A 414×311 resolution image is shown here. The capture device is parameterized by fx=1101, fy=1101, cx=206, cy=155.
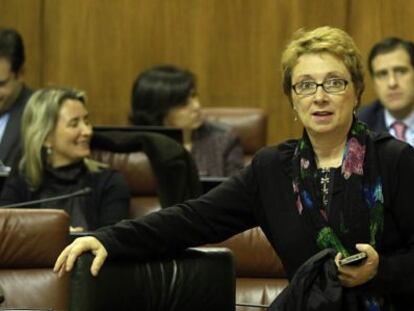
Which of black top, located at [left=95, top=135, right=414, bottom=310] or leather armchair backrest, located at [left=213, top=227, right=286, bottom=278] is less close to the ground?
black top, located at [left=95, top=135, right=414, bottom=310]

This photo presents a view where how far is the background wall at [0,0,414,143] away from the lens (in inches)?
207

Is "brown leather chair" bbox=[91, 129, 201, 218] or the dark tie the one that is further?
the dark tie

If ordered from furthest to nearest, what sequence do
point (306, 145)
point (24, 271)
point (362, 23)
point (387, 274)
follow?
point (362, 23), point (24, 271), point (306, 145), point (387, 274)

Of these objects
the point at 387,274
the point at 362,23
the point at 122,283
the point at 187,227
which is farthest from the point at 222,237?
the point at 362,23

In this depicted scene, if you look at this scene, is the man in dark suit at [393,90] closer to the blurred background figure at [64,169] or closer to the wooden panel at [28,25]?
the blurred background figure at [64,169]

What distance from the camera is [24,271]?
3.07 meters

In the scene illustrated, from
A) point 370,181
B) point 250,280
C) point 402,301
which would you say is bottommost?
point 250,280

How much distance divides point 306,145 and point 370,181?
0.61 ft

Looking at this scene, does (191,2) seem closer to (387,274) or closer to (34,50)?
(34,50)

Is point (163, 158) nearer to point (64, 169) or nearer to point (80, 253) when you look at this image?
point (64, 169)

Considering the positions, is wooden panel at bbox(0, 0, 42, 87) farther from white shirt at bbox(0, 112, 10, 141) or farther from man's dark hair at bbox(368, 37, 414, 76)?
man's dark hair at bbox(368, 37, 414, 76)

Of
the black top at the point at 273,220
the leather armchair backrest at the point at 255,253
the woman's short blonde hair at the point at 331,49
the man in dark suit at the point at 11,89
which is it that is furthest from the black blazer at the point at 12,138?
the woman's short blonde hair at the point at 331,49

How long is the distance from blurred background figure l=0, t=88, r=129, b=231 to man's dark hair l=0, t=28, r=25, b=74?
53 cm

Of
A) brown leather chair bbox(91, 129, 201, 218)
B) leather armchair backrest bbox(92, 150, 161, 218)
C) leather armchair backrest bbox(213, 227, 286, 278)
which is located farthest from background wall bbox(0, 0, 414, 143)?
leather armchair backrest bbox(213, 227, 286, 278)
